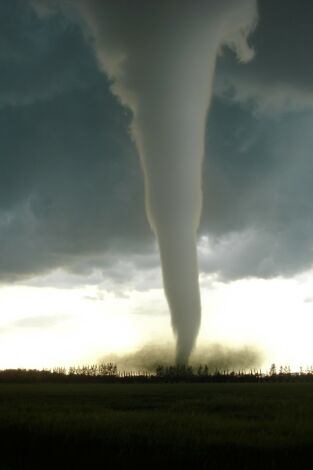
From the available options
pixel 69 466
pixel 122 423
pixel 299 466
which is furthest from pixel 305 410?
pixel 69 466

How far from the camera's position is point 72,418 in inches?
1014

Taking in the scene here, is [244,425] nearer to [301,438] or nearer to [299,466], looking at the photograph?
[301,438]

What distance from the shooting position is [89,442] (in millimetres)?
20344

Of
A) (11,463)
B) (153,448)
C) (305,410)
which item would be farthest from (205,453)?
(305,410)

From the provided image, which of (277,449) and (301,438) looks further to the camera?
(301,438)

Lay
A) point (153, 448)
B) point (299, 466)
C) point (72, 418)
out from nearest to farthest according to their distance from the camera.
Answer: point (299, 466) < point (153, 448) < point (72, 418)

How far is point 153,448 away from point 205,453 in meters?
1.81

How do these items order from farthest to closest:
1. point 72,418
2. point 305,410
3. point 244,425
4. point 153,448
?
point 305,410
point 72,418
point 244,425
point 153,448

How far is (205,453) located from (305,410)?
52.6 feet

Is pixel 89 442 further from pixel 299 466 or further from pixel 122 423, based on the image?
pixel 299 466

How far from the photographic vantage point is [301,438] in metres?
20.0

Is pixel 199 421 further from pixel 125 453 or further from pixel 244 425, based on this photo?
pixel 125 453

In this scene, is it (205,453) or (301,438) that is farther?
(301,438)

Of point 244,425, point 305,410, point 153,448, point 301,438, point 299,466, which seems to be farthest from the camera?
point 305,410
